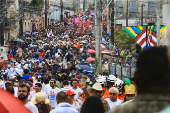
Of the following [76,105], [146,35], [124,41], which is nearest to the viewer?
[76,105]

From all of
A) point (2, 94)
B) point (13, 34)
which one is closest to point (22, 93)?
point (2, 94)

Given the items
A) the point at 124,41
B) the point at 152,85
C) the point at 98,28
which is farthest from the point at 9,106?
the point at 124,41

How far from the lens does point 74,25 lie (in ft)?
192

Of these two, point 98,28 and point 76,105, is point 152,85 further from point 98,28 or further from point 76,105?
point 98,28

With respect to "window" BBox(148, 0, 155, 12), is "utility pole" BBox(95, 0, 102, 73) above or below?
below

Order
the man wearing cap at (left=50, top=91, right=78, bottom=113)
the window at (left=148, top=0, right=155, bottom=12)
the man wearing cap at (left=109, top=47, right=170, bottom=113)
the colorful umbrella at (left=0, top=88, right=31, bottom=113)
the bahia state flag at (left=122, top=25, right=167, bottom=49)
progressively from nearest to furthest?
1. the man wearing cap at (left=109, top=47, right=170, bottom=113)
2. the colorful umbrella at (left=0, top=88, right=31, bottom=113)
3. the man wearing cap at (left=50, top=91, right=78, bottom=113)
4. the bahia state flag at (left=122, top=25, right=167, bottom=49)
5. the window at (left=148, top=0, right=155, bottom=12)

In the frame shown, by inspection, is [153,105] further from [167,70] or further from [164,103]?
[167,70]

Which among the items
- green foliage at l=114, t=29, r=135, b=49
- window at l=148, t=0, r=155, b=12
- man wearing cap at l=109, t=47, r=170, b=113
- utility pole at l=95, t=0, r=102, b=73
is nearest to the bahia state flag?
utility pole at l=95, t=0, r=102, b=73

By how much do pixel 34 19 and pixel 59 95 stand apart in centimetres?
5378

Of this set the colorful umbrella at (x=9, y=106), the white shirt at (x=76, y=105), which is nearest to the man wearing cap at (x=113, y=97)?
the white shirt at (x=76, y=105)

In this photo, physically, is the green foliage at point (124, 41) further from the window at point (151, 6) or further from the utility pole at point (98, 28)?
the window at point (151, 6)

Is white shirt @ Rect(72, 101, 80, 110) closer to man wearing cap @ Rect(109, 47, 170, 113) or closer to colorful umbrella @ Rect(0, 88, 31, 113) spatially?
colorful umbrella @ Rect(0, 88, 31, 113)

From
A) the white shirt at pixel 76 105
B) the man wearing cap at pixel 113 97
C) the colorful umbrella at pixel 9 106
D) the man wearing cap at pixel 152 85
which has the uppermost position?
the man wearing cap at pixel 152 85

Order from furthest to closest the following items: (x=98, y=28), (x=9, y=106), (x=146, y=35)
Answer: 1. (x=98, y=28)
2. (x=146, y=35)
3. (x=9, y=106)
